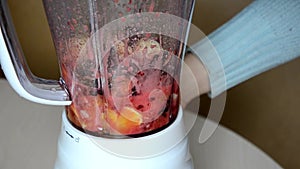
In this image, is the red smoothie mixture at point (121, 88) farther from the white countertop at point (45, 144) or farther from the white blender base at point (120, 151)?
the white countertop at point (45, 144)

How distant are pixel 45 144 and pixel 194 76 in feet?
0.84

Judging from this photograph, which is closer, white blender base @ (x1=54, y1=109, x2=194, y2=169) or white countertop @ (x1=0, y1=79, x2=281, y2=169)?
white blender base @ (x1=54, y1=109, x2=194, y2=169)

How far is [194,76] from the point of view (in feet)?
2.42

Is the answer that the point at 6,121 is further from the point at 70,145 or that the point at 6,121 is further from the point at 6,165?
the point at 70,145

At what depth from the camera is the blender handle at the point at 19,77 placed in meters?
0.47

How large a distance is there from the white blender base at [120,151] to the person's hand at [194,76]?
0.21m

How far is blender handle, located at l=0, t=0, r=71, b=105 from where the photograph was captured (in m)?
0.47

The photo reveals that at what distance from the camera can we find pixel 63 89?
1.72ft

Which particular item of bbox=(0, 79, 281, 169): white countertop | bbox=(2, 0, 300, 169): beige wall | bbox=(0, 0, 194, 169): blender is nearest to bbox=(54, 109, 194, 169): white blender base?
bbox=(0, 0, 194, 169): blender

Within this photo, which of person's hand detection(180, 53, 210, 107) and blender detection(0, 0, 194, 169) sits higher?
blender detection(0, 0, 194, 169)

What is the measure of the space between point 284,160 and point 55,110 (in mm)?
597

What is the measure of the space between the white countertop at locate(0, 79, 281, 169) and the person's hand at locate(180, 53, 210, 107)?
60 mm

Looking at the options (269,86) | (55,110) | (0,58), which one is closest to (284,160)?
(269,86)

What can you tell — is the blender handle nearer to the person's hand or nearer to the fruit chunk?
the fruit chunk
